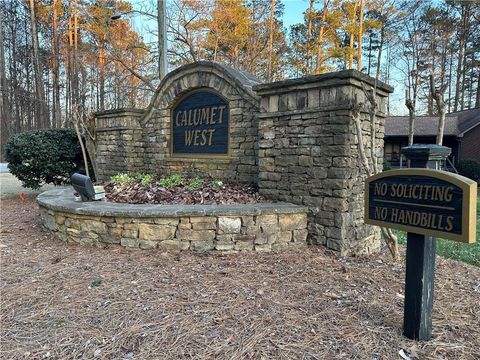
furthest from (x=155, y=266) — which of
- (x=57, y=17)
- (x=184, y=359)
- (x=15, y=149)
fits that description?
→ (x=57, y=17)

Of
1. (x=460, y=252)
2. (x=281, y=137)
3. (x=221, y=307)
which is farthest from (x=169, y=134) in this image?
(x=460, y=252)

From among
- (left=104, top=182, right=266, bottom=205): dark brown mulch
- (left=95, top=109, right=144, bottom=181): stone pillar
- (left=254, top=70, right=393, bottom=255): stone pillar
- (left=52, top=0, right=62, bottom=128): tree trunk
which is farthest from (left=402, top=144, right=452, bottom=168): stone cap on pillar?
(left=52, top=0, right=62, bottom=128): tree trunk

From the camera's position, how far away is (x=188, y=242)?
157 inches

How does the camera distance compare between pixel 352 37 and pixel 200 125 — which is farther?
pixel 352 37

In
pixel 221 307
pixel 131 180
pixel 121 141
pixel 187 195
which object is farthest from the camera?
pixel 121 141

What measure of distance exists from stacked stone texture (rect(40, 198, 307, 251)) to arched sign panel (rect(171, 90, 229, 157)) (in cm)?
187

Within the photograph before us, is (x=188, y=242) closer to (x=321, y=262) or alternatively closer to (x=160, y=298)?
(x=160, y=298)

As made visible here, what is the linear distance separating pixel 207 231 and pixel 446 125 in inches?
747

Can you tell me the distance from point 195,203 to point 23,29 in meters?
23.0

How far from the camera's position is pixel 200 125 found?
5.88m

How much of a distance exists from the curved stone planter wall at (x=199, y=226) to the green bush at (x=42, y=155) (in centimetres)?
483

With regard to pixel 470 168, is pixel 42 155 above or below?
above

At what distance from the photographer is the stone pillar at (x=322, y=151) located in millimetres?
3818

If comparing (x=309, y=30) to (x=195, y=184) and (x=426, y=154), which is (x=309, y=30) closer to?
(x=195, y=184)
